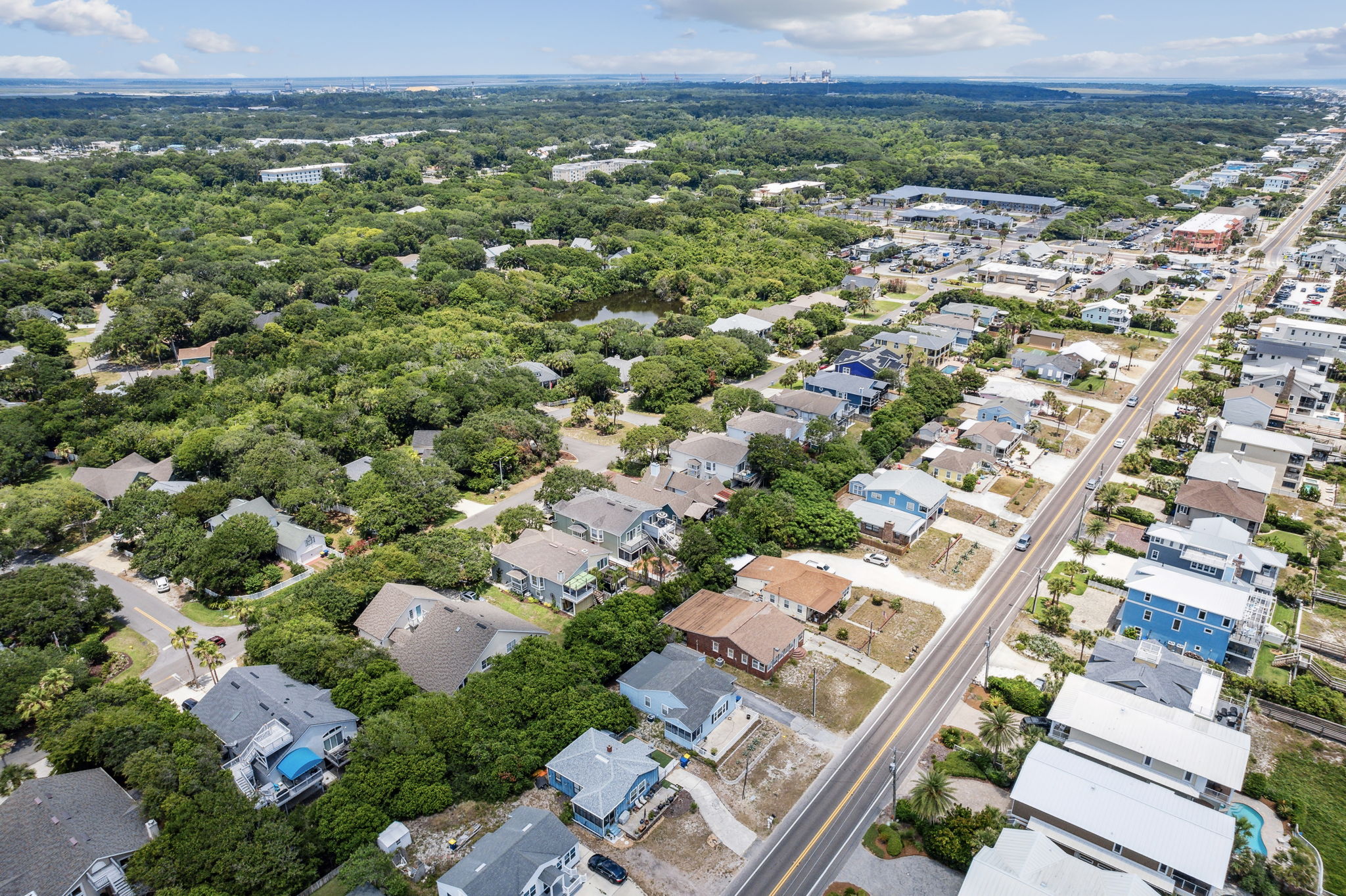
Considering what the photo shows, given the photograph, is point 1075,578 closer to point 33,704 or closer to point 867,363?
point 867,363

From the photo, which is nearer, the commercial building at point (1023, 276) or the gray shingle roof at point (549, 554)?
the gray shingle roof at point (549, 554)

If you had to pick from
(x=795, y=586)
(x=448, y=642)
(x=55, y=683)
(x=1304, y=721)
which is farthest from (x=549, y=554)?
(x=1304, y=721)

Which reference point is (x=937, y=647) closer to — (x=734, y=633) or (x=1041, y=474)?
(x=734, y=633)

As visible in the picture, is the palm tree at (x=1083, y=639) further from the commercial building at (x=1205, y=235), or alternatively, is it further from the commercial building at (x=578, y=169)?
the commercial building at (x=578, y=169)

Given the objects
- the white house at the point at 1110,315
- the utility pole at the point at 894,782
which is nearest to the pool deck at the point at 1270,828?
the utility pole at the point at 894,782

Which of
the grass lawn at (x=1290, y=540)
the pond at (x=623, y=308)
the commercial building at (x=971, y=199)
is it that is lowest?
the grass lawn at (x=1290, y=540)

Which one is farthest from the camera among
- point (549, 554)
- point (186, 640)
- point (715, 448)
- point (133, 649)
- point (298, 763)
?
point (715, 448)

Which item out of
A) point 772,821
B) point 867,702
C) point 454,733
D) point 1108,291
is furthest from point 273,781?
point 1108,291

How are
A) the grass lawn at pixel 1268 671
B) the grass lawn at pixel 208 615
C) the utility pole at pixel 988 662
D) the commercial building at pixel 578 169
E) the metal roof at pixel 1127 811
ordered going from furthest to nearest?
1. the commercial building at pixel 578 169
2. the grass lawn at pixel 208 615
3. the grass lawn at pixel 1268 671
4. the utility pole at pixel 988 662
5. the metal roof at pixel 1127 811
